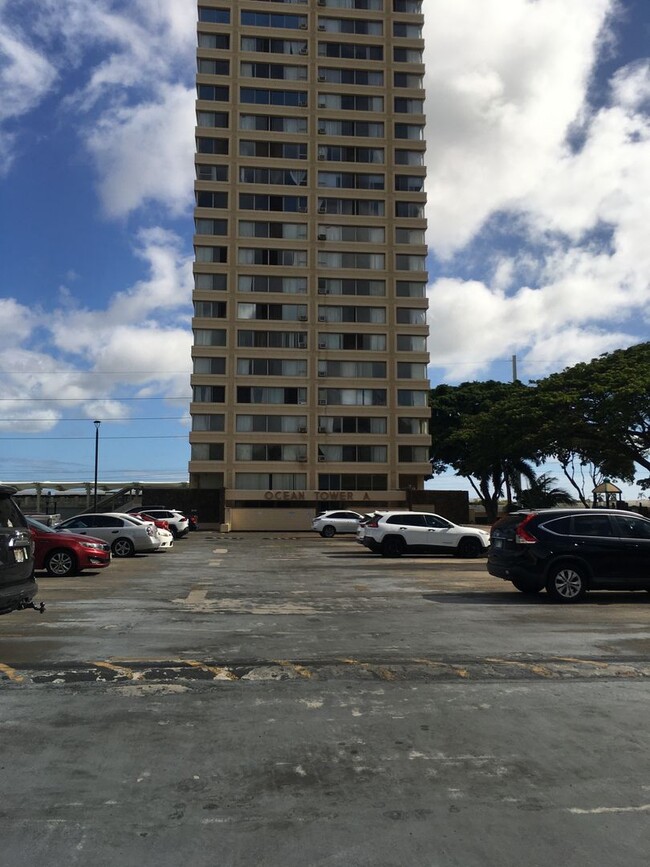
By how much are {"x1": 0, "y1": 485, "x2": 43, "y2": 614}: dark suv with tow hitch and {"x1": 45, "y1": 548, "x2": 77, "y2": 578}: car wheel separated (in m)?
8.38

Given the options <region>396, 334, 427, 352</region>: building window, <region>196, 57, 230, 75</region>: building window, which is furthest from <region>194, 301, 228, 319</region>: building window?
<region>196, 57, 230, 75</region>: building window

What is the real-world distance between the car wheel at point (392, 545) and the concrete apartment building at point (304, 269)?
109 ft

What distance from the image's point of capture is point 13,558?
27.0 feet

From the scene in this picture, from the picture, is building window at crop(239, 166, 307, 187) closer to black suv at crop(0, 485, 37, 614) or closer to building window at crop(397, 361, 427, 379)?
building window at crop(397, 361, 427, 379)

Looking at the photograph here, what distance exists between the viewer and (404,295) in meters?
61.8

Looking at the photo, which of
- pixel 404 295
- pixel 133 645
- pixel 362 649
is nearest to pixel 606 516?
pixel 362 649

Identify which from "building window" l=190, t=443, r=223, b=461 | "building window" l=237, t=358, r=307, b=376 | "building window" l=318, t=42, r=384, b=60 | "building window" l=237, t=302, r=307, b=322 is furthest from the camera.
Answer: "building window" l=318, t=42, r=384, b=60

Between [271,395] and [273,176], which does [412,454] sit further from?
[273,176]

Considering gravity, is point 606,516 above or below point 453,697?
above

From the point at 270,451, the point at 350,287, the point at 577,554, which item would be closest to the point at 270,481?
the point at 270,451

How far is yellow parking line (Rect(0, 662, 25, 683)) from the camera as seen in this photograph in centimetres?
678

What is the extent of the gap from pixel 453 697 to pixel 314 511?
2075 inches

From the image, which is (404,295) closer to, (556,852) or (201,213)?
(201,213)

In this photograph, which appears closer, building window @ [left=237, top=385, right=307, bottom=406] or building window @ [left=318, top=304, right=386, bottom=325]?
building window @ [left=237, top=385, right=307, bottom=406]
